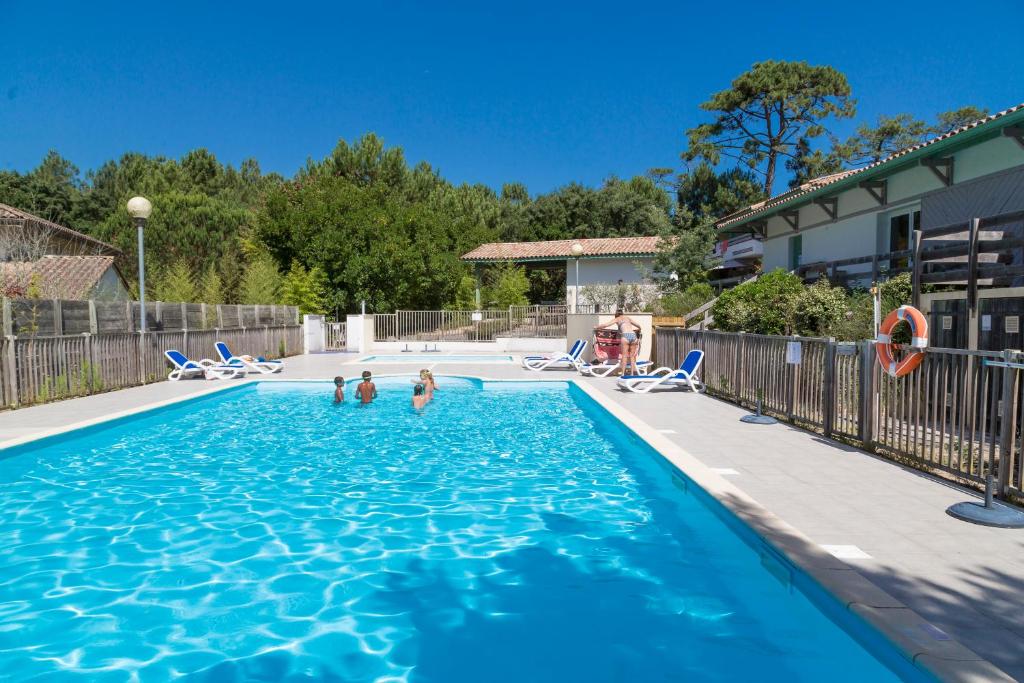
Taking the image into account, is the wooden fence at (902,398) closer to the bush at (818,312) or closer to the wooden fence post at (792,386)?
the wooden fence post at (792,386)

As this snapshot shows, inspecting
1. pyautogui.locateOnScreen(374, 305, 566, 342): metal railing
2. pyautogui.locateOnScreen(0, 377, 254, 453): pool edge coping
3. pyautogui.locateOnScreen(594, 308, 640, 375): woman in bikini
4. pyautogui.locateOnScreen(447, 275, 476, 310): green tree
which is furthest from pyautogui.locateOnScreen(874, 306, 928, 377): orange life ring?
pyautogui.locateOnScreen(447, 275, 476, 310): green tree

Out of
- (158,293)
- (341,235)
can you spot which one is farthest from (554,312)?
(158,293)

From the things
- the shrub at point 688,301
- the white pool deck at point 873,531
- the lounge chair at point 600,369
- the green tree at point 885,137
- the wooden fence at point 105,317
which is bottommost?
the white pool deck at point 873,531

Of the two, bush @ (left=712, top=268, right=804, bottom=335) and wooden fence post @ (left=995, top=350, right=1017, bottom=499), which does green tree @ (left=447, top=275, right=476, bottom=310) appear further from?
wooden fence post @ (left=995, top=350, right=1017, bottom=499)

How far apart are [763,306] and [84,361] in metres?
13.4

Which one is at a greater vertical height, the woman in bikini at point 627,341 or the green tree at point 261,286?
the green tree at point 261,286

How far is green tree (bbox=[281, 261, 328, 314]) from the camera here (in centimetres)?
2728

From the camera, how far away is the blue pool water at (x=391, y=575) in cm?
331

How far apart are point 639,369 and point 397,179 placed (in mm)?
27972

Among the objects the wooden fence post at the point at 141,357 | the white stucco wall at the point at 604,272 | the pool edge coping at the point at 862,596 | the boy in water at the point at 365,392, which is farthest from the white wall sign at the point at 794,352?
the white stucco wall at the point at 604,272

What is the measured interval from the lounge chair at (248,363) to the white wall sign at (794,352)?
11264 millimetres

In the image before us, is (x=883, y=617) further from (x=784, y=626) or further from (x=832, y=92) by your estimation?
(x=832, y=92)

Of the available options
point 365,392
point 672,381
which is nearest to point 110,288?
point 365,392

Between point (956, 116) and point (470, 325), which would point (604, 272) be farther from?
point (956, 116)
